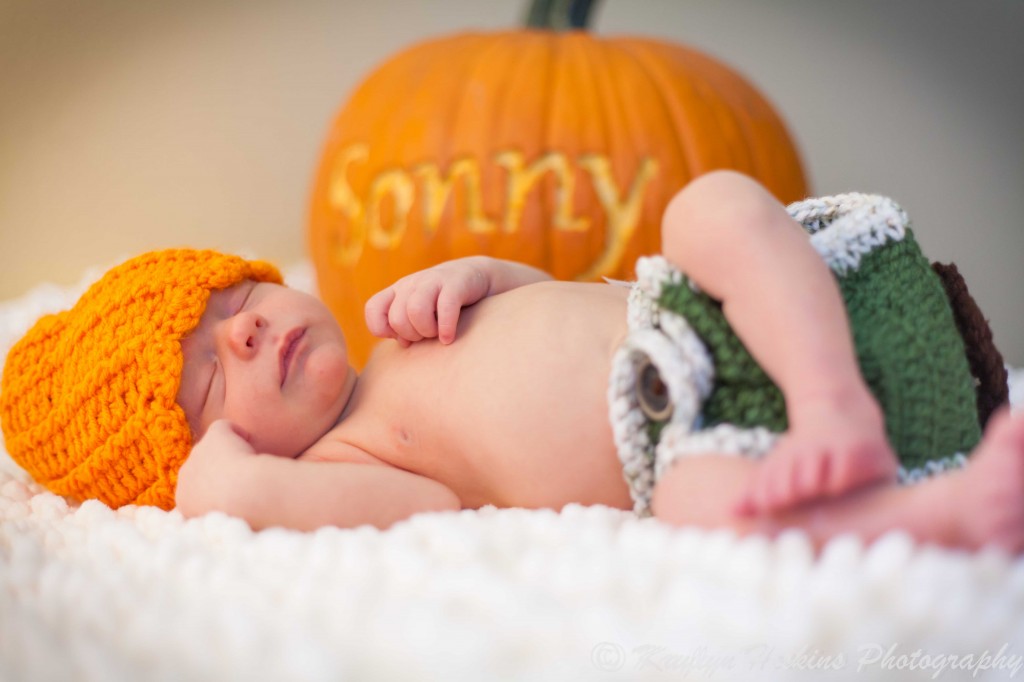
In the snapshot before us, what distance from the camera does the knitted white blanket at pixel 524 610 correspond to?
21.8 inches

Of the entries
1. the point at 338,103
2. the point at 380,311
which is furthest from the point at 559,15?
the point at 380,311

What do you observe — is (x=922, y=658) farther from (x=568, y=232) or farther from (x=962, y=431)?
(x=568, y=232)

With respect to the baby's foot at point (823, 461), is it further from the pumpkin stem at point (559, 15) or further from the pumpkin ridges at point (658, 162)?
the pumpkin stem at point (559, 15)

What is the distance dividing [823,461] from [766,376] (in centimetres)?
16

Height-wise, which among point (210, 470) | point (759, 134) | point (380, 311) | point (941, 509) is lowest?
point (210, 470)

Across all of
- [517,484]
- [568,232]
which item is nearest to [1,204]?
[568,232]

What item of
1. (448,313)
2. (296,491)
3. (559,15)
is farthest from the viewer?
(559,15)

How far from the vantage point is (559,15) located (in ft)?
6.23

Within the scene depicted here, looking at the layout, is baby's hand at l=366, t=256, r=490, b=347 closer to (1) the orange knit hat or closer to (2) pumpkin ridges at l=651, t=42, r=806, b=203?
(1) the orange knit hat

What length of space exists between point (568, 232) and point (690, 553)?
1.02 metres

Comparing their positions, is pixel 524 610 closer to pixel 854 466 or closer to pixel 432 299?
pixel 854 466

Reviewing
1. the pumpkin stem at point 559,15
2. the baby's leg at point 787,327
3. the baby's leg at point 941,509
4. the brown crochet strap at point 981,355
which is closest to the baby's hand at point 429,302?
the baby's leg at point 787,327

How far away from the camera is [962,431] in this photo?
0.83 meters

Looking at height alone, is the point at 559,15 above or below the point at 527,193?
above
